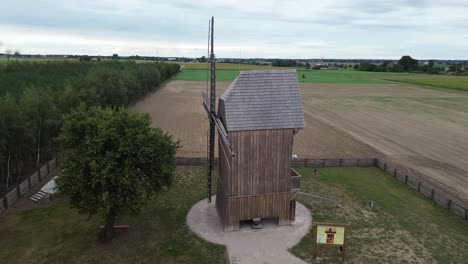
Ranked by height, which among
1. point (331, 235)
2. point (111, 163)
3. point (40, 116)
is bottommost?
point (331, 235)

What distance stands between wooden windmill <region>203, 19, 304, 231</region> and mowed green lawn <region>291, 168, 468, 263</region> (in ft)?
11.5

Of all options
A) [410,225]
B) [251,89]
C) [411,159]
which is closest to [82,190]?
[251,89]

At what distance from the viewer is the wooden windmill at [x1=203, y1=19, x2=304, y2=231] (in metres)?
20.6

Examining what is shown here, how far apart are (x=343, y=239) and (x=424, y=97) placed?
8510 cm

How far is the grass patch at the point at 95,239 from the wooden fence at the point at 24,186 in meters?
1.46

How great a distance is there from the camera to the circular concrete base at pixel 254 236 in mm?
18859

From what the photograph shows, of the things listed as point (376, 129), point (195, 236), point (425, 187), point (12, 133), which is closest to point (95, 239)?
point (195, 236)

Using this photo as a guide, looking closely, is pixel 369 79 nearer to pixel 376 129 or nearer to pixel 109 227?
pixel 376 129

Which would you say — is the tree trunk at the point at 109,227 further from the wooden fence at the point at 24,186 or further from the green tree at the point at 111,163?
the wooden fence at the point at 24,186

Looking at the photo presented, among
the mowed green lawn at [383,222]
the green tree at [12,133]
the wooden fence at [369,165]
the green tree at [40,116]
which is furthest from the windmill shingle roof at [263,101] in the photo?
the green tree at [40,116]

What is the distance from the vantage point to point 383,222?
23.1 meters

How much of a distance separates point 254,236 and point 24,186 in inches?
737

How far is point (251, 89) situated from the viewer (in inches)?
818

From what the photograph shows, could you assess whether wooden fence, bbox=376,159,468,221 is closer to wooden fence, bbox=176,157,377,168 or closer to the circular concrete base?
wooden fence, bbox=176,157,377,168
